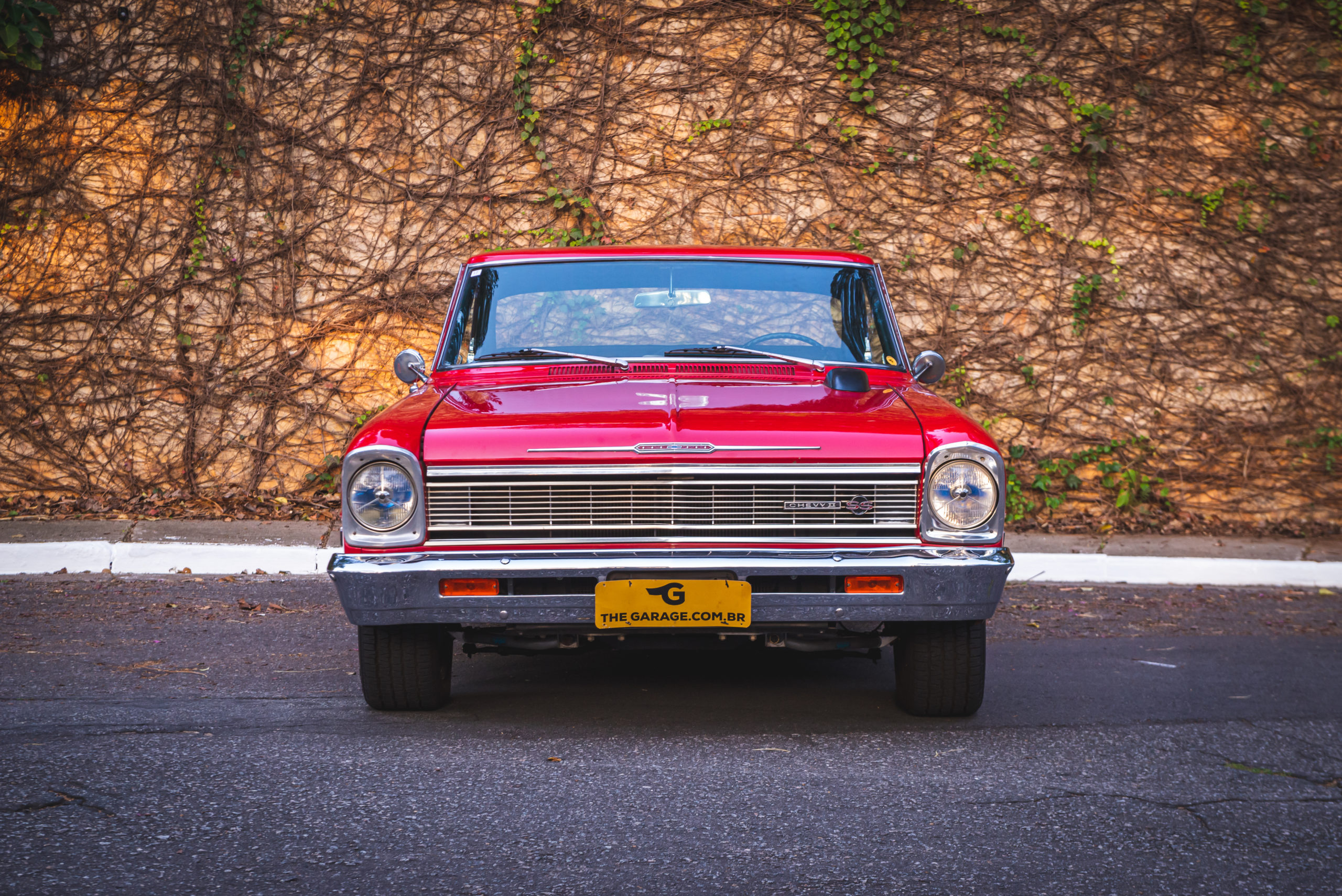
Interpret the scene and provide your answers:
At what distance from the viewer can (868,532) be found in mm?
3455

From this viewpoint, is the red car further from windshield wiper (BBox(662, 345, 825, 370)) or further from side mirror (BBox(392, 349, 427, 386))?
side mirror (BBox(392, 349, 427, 386))

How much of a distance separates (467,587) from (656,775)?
31.2 inches

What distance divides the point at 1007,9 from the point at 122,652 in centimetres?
714

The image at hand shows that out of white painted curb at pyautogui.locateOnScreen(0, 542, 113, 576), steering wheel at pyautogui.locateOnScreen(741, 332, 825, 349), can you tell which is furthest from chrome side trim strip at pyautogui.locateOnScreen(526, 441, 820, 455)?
white painted curb at pyautogui.locateOnScreen(0, 542, 113, 576)

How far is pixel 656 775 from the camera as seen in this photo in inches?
125

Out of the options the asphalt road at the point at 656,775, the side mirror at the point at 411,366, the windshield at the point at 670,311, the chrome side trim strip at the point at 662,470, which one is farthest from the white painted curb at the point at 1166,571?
the side mirror at the point at 411,366

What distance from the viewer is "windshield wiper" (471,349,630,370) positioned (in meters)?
4.20

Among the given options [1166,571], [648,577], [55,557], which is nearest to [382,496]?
[648,577]

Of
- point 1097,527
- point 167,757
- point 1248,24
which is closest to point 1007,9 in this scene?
point 1248,24

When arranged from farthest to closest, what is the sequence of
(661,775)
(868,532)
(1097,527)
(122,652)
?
(1097,527)
(122,652)
(868,532)
(661,775)

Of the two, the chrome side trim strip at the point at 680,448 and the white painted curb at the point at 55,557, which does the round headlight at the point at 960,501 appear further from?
the white painted curb at the point at 55,557

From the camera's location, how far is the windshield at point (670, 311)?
440 centimetres

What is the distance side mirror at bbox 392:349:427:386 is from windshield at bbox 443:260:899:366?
12 centimetres

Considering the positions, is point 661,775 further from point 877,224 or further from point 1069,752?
point 877,224
